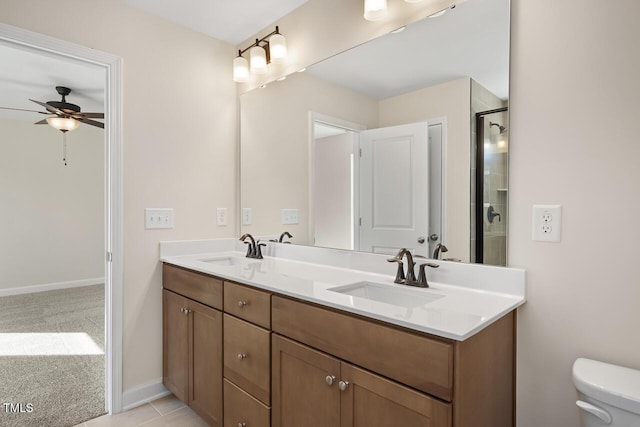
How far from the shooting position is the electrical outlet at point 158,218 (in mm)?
2125

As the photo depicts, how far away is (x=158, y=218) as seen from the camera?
2.17 m

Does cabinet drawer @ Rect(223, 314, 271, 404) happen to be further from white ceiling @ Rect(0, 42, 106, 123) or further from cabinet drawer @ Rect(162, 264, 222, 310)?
white ceiling @ Rect(0, 42, 106, 123)

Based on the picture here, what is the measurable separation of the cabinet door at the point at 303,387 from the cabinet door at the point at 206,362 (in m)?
0.43

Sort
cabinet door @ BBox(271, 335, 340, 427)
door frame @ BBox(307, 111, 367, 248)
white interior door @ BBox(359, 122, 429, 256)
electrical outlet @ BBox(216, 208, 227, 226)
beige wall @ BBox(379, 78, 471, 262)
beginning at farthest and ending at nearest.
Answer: electrical outlet @ BBox(216, 208, 227, 226)
door frame @ BBox(307, 111, 367, 248)
white interior door @ BBox(359, 122, 429, 256)
beige wall @ BBox(379, 78, 471, 262)
cabinet door @ BBox(271, 335, 340, 427)

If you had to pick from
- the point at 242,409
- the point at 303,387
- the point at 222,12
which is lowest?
the point at 242,409

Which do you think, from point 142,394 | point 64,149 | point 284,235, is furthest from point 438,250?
point 64,149

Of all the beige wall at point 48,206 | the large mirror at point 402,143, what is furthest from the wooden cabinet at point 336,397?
the beige wall at point 48,206

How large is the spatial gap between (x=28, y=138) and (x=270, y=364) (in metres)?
5.15

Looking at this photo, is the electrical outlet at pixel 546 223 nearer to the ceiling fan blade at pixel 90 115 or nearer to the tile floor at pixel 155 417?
the tile floor at pixel 155 417

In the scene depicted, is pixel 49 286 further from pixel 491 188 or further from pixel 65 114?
pixel 491 188

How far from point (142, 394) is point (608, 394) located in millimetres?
2234

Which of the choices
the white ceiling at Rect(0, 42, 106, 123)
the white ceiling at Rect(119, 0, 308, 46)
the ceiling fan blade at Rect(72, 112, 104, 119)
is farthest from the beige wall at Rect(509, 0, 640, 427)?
the ceiling fan blade at Rect(72, 112, 104, 119)

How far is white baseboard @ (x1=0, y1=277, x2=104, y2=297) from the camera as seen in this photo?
4.61 meters

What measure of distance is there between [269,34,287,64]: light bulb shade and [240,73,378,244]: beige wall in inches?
5.4
